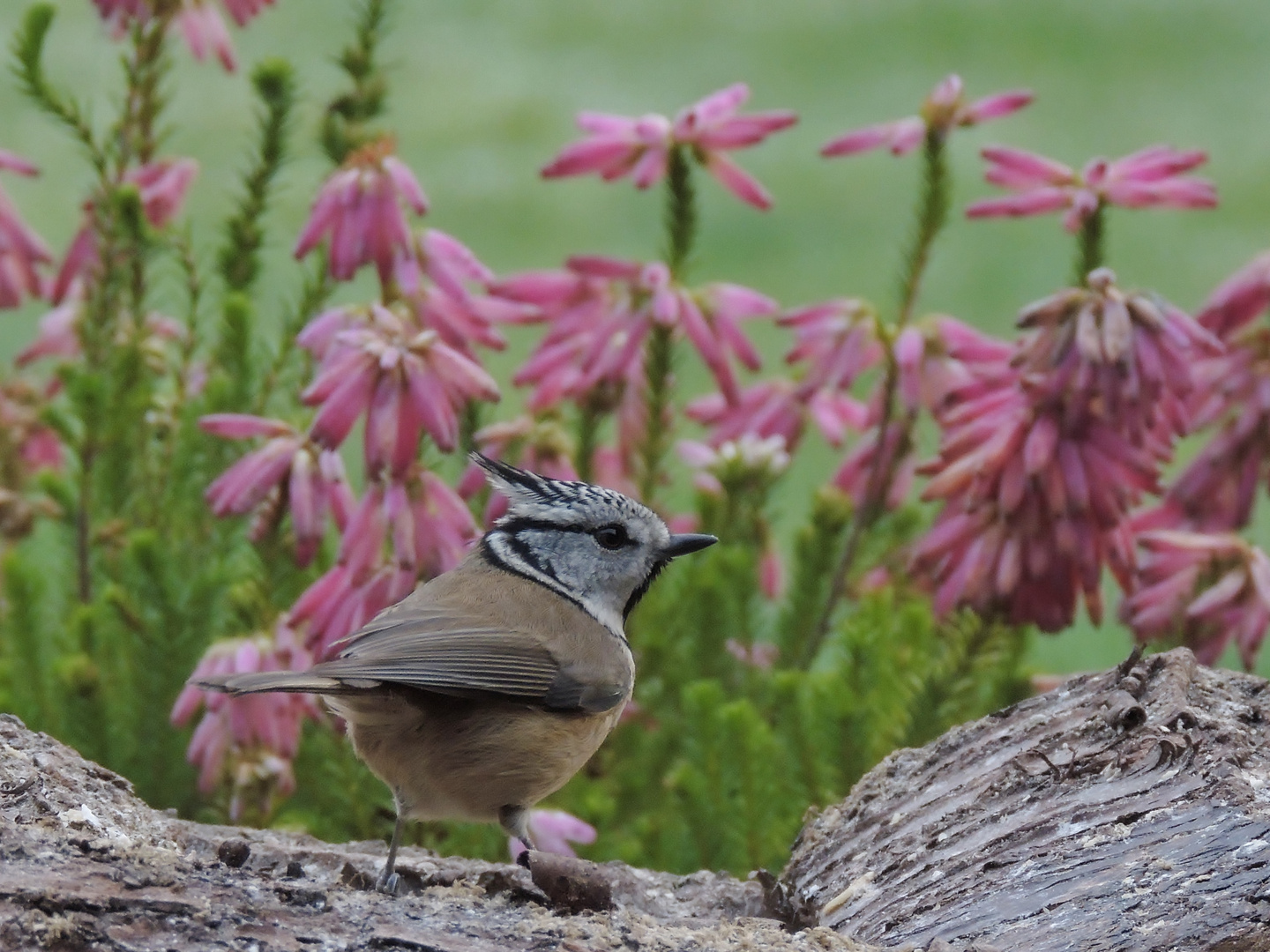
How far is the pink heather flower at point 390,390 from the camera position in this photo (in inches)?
113

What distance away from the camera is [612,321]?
347cm

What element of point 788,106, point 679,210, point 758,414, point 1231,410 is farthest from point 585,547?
point 788,106

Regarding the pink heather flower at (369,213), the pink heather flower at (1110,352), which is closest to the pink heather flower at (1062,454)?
the pink heather flower at (1110,352)

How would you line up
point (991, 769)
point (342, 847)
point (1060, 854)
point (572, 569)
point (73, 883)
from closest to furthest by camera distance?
1. point (73, 883)
2. point (1060, 854)
3. point (991, 769)
4. point (342, 847)
5. point (572, 569)

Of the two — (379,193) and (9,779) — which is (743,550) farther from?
(9,779)

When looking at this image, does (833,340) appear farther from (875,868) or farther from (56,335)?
(56,335)

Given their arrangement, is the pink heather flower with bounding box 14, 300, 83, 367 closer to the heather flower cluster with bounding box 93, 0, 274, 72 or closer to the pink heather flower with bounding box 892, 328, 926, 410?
the heather flower cluster with bounding box 93, 0, 274, 72

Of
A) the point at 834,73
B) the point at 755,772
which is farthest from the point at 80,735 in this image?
the point at 834,73

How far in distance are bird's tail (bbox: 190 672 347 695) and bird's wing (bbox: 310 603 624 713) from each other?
2 cm

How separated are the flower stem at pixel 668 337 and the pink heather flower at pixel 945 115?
308 millimetres

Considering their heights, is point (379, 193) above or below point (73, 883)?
above

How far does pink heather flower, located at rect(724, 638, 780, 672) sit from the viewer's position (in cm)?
376

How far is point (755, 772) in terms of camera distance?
3.10 meters

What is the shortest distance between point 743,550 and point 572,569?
76cm
